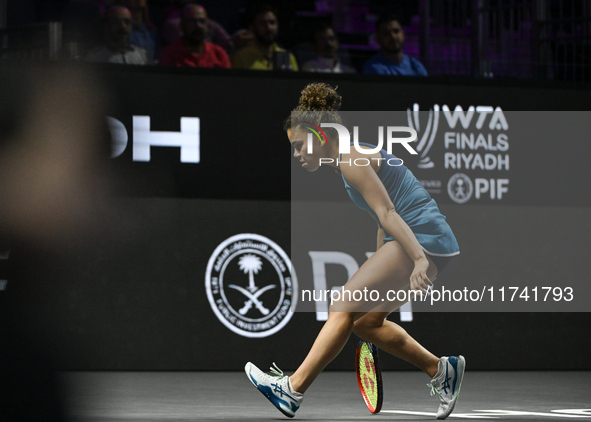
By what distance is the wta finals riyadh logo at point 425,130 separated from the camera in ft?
25.8

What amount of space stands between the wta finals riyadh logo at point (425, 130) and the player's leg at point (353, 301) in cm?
335

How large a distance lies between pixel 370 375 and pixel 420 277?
0.80 meters

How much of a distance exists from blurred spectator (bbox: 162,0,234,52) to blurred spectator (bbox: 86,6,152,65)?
0.65 m

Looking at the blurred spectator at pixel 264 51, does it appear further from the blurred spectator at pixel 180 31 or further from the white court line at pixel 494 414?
the white court line at pixel 494 414

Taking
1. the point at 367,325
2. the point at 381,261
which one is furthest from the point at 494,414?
the point at 381,261

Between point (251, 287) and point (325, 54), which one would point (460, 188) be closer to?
point (325, 54)

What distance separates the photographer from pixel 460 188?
7.90 metres

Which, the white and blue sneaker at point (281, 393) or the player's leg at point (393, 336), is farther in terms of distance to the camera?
the player's leg at point (393, 336)

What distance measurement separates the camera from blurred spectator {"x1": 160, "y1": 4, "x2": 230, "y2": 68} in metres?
7.79

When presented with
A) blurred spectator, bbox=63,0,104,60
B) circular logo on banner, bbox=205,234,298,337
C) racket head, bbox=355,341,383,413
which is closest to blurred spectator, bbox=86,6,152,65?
blurred spectator, bbox=63,0,104,60

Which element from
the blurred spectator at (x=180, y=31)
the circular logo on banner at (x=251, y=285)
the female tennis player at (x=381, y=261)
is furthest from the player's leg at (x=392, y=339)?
the blurred spectator at (x=180, y=31)

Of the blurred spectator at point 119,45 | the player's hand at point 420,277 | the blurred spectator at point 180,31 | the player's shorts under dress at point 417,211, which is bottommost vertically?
the player's hand at point 420,277

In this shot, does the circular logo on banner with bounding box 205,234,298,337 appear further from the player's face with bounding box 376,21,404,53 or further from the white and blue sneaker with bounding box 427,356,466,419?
the white and blue sneaker with bounding box 427,356,466,419

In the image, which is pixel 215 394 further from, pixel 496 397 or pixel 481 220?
pixel 481 220
